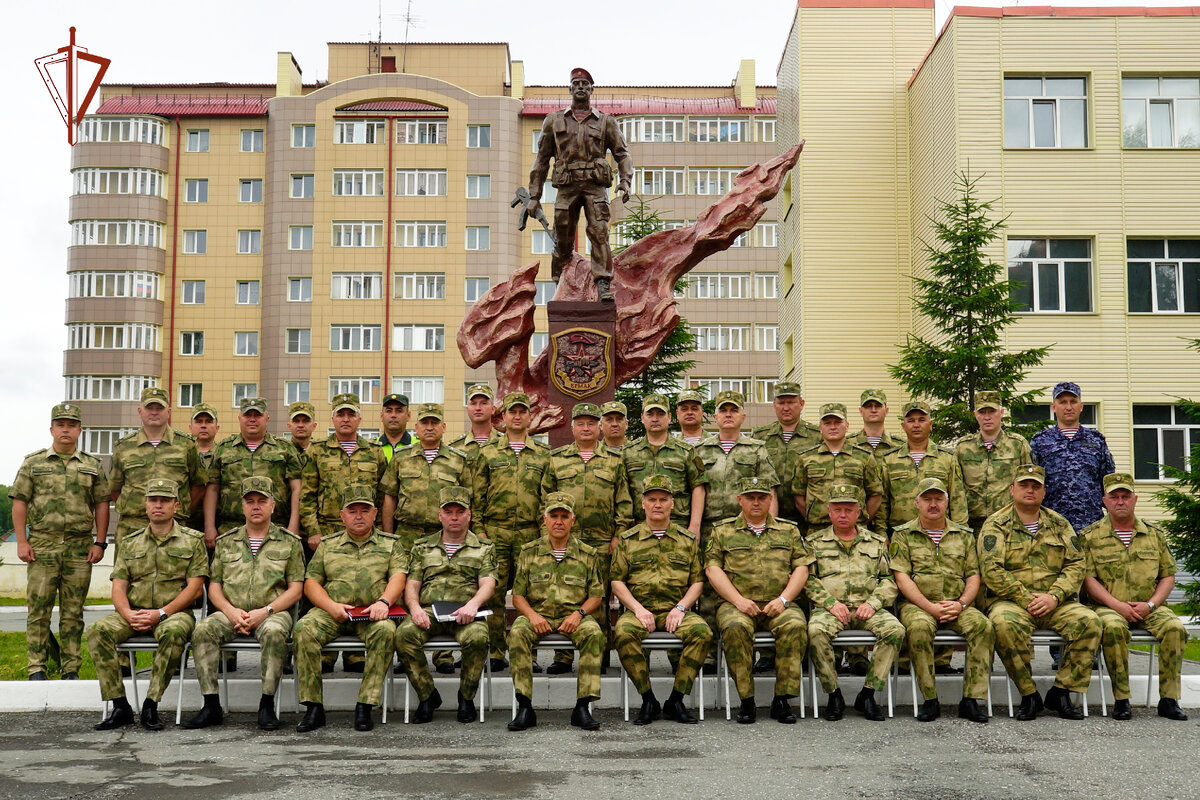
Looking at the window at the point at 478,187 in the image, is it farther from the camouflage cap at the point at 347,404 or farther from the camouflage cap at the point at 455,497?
the camouflage cap at the point at 455,497

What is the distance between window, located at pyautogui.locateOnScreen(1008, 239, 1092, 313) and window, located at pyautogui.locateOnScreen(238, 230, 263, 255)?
25297 millimetres

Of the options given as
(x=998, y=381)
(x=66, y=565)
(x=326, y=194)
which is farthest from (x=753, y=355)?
(x=66, y=565)

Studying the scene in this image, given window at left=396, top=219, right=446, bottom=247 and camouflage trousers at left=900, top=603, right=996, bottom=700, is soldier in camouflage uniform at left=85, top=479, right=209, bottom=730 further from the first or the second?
window at left=396, top=219, right=446, bottom=247

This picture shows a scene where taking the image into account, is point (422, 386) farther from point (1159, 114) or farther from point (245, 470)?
point (245, 470)

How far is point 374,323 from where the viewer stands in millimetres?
37031

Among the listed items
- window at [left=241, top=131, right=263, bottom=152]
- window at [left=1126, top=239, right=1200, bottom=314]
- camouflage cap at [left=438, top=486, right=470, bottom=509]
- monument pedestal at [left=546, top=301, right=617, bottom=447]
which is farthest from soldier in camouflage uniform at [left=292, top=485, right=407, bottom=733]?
window at [left=241, top=131, right=263, bottom=152]

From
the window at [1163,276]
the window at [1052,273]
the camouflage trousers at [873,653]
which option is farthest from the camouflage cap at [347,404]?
the window at [1163,276]

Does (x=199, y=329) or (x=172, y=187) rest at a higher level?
(x=172, y=187)

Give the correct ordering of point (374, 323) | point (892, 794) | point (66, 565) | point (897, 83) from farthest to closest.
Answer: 1. point (374, 323)
2. point (897, 83)
3. point (66, 565)
4. point (892, 794)

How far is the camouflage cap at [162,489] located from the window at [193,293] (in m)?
32.8

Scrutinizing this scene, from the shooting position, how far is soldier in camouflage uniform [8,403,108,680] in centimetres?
790

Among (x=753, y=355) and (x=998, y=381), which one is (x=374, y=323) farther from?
(x=998, y=381)

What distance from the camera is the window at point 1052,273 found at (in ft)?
66.4

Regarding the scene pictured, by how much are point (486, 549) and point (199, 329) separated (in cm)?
3326
